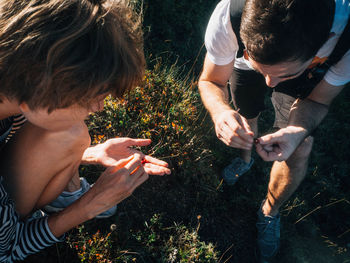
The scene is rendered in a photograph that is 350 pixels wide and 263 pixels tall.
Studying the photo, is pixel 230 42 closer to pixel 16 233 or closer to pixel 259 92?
pixel 259 92

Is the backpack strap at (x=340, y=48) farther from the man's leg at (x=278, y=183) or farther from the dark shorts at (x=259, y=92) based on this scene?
the man's leg at (x=278, y=183)

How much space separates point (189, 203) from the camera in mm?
3055

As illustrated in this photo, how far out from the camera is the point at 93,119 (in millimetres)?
3041

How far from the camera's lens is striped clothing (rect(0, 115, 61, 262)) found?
5.48 ft

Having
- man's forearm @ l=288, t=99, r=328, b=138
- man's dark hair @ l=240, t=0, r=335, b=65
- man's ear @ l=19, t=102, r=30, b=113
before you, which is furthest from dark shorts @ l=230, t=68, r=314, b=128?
man's ear @ l=19, t=102, r=30, b=113

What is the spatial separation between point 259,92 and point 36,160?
2.23m

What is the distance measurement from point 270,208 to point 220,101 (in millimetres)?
1351

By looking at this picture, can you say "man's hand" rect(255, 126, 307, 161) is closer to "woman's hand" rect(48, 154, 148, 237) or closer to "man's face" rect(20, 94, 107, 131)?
"woman's hand" rect(48, 154, 148, 237)

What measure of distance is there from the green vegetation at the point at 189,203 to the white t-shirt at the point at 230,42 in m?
0.85

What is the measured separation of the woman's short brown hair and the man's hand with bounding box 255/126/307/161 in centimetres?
132

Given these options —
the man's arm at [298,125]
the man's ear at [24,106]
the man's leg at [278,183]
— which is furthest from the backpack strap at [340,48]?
the man's ear at [24,106]

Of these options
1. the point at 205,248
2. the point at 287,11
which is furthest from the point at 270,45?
the point at 205,248

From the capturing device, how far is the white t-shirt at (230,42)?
81.5 inches

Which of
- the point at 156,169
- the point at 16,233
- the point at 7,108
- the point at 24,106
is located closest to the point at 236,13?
the point at 156,169
